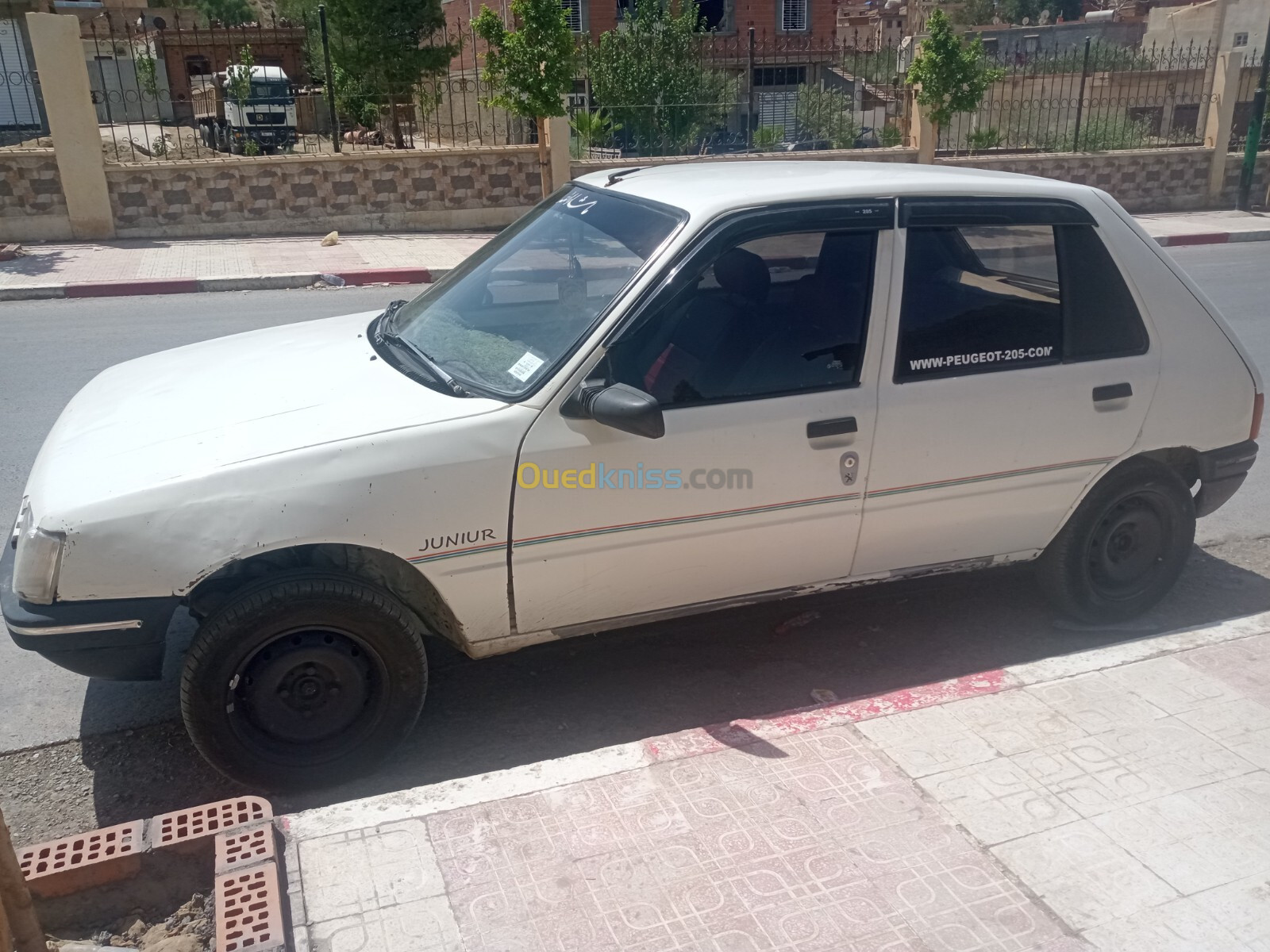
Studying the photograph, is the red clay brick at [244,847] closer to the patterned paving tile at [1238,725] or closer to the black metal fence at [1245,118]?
the patterned paving tile at [1238,725]

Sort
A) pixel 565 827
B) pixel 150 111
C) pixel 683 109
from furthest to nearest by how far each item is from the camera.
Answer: pixel 150 111 < pixel 683 109 < pixel 565 827

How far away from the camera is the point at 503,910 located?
2814mm

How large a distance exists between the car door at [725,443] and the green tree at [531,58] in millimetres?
12354

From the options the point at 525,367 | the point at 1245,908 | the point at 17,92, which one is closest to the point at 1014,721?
the point at 1245,908

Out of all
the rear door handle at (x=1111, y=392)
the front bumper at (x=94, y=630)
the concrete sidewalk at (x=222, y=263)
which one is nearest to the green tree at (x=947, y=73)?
the concrete sidewalk at (x=222, y=263)

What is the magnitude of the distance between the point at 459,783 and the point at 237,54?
2787 centimetres

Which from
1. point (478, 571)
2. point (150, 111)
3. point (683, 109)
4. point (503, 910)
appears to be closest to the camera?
point (503, 910)

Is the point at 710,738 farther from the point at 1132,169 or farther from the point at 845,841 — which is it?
the point at 1132,169

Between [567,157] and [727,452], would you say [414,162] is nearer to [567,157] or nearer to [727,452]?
[567,157]

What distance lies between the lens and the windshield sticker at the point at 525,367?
360 cm

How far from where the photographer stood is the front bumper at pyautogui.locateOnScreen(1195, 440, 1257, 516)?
182 inches

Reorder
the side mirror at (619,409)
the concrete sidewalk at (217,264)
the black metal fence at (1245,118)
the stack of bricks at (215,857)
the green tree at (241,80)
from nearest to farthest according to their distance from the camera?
the stack of bricks at (215,857) → the side mirror at (619,409) → the concrete sidewalk at (217,264) → the green tree at (241,80) → the black metal fence at (1245,118)

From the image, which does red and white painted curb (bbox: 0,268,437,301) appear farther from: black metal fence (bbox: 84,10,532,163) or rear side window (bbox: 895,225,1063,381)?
rear side window (bbox: 895,225,1063,381)

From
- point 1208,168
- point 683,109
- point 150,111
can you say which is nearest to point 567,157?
point 683,109
